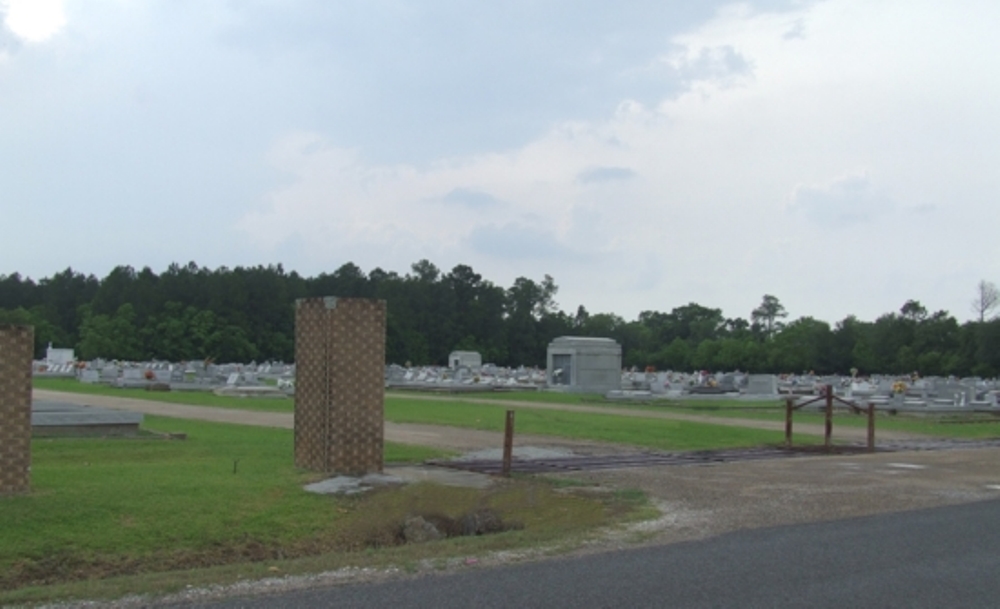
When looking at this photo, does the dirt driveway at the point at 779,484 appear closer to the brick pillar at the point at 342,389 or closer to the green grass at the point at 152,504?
the brick pillar at the point at 342,389

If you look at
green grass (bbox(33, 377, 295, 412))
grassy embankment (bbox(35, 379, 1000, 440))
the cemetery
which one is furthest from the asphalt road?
green grass (bbox(33, 377, 295, 412))

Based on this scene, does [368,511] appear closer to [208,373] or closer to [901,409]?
[901,409]

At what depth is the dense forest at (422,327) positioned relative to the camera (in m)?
75.7

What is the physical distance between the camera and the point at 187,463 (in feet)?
43.5

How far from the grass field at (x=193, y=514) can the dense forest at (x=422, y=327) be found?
6499 centimetres

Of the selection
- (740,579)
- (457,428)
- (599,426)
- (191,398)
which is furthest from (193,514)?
(191,398)

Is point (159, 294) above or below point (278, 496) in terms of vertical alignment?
above

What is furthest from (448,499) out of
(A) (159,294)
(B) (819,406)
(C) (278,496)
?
(A) (159,294)

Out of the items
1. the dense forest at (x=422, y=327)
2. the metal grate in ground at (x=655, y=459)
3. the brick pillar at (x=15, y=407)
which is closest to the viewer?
the brick pillar at (x=15, y=407)

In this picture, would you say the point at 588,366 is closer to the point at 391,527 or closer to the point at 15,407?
the point at 391,527

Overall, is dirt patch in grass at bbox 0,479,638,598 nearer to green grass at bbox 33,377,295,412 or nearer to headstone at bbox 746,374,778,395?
green grass at bbox 33,377,295,412

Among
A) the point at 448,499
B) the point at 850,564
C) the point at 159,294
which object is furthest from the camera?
the point at 159,294

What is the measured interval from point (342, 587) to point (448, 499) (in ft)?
14.1

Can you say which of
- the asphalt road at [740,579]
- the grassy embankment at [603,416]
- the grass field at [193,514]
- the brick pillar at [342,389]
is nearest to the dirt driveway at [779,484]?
the asphalt road at [740,579]
